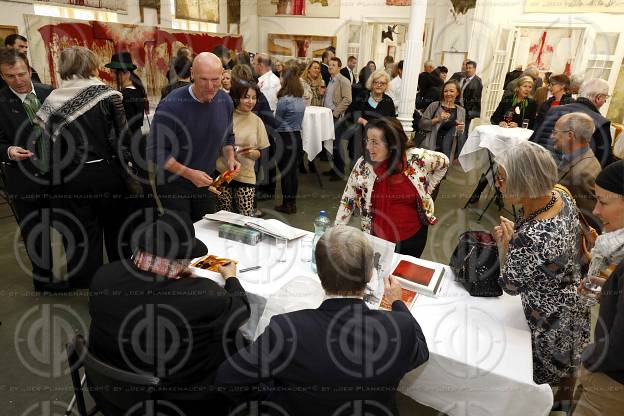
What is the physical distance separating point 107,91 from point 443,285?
242 centimetres

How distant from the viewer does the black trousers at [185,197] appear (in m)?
2.89

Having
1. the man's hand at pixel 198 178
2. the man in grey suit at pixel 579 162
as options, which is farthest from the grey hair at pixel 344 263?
the man in grey suit at pixel 579 162

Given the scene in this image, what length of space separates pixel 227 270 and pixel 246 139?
6.24 ft

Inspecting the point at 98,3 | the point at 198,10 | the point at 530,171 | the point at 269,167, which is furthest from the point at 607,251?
the point at 198,10

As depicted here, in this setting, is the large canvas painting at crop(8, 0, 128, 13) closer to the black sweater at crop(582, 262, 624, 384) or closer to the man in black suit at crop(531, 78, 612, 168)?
the man in black suit at crop(531, 78, 612, 168)

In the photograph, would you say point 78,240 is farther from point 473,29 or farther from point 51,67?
point 473,29

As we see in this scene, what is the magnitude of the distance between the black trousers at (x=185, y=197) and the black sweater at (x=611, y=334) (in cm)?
240

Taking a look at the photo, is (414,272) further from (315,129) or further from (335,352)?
(315,129)

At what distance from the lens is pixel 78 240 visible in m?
3.05

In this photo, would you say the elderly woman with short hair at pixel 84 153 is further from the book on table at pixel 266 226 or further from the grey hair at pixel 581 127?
the grey hair at pixel 581 127

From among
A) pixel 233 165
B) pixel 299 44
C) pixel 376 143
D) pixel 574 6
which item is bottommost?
pixel 233 165

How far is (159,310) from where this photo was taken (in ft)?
4.80

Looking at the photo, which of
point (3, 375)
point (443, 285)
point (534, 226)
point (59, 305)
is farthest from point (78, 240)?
point (534, 226)

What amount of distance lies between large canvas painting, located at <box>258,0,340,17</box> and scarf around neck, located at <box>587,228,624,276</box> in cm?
1044
